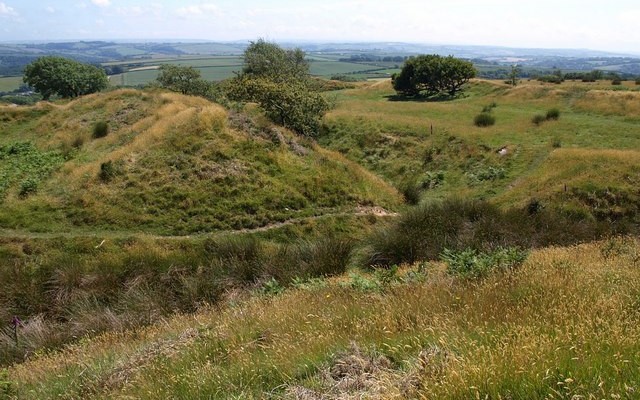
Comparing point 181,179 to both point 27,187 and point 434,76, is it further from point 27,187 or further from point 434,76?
point 434,76

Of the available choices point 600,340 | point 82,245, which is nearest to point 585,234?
point 600,340

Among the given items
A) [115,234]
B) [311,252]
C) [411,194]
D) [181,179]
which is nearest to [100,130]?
[181,179]

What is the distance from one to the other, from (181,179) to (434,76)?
44.9m

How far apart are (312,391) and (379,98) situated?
188 feet

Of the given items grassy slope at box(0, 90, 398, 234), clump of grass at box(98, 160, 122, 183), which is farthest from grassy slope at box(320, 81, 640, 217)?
clump of grass at box(98, 160, 122, 183)

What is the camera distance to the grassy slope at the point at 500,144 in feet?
77.1

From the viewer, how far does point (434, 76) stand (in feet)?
189

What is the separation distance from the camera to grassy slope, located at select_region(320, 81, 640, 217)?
77.1 ft

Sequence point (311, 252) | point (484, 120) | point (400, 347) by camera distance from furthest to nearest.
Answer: point (484, 120) < point (311, 252) < point (400, 347)

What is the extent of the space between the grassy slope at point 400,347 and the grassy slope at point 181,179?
11.7 metres

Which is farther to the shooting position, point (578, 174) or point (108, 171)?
point (578, 174)

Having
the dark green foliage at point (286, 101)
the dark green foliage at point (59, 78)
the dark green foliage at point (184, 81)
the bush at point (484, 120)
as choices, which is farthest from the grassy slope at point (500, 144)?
the dark green foliage at point (59, 78)

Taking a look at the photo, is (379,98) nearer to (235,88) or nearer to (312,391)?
(235,88)

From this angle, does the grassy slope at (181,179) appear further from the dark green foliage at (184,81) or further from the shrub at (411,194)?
the dark green foliage at (184,81)
